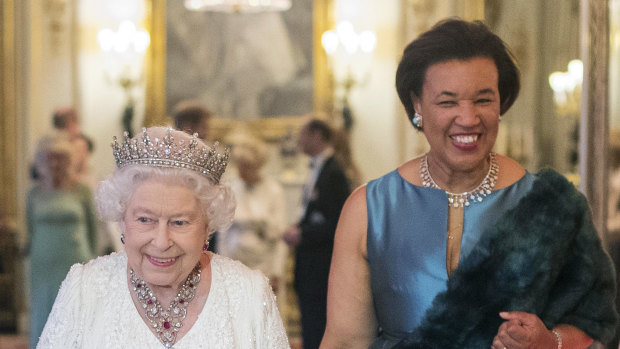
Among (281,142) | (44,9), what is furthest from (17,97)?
(281,142)

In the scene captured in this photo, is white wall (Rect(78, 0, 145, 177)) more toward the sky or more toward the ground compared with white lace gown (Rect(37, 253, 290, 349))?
more toward the sky

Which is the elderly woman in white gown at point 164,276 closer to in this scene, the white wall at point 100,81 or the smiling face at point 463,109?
the smiling face at point 463,109

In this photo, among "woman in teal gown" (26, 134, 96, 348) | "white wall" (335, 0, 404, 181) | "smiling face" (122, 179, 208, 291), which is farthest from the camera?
"white wall" (335, 0, 404, 181)

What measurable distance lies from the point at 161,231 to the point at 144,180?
0.14m

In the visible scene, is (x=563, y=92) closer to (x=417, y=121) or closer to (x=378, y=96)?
(x=378, y=96)

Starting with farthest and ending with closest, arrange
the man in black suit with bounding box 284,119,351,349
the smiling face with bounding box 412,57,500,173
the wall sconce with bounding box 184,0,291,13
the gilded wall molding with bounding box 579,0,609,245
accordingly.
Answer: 1. the wall sconce with bounding box 184,0,291,13
2. the man in black suit with bounding box 284,119,351,349
3. the gilded wall molding with bounding box 579,0,609,245
4. the smiling face with bounding box 412,57,500,173

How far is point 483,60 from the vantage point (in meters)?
2.03

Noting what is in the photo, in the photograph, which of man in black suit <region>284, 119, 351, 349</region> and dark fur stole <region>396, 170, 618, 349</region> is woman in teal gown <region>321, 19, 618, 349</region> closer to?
dark fur stole <region>396, 170, 618, 349</region>

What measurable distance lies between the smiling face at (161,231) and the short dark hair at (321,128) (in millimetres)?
2928

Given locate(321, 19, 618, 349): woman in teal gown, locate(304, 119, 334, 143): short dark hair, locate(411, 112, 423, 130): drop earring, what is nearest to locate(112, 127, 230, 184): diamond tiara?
locate(321, 19, 618, 349): woman in teal gown

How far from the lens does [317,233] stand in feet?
15.0

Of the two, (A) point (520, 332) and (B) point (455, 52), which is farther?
(B) point (455, 52)

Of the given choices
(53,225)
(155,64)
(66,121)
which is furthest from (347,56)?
(53,225)

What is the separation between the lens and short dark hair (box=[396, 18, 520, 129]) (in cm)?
203
